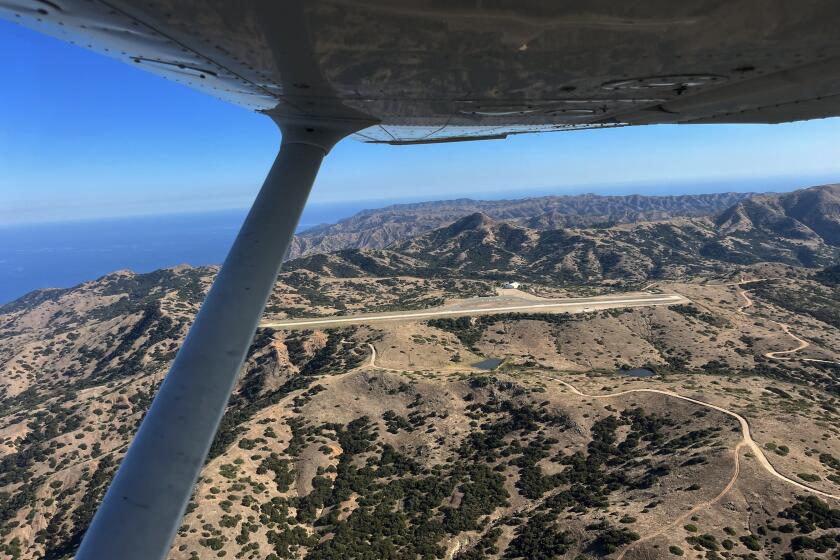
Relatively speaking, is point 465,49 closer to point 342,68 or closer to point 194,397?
point 342,68

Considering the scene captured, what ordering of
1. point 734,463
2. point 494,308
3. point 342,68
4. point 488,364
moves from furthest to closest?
1. point 494,308
2. point 488,364
3. point 734,463
4. point 342,68

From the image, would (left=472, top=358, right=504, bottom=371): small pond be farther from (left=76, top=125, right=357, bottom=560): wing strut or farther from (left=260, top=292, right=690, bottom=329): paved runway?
(left=76, top=125, right=357, bottom=560): wing strut

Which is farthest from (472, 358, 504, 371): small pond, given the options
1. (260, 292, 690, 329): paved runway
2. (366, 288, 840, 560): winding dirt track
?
(260, 292, 690, 329): paved runway

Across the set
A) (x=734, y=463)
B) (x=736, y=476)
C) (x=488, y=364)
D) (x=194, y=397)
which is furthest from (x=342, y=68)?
(x=488, y=364)

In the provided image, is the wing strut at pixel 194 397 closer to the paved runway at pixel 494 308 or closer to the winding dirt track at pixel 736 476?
the winding dirt track at pixel 736 476

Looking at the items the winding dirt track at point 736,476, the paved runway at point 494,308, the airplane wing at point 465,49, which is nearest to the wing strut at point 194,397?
the airplane wing at point 465,49

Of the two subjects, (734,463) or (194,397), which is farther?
(734,463)
